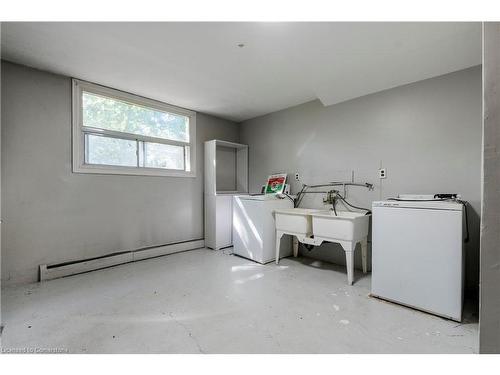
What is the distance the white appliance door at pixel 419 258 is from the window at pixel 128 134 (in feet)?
9.42

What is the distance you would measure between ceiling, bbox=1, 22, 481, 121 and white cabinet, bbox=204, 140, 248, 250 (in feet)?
3.99

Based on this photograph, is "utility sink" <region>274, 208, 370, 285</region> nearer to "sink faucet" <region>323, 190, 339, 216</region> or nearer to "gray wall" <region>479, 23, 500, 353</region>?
"sink faucet" <region>323, 190, 339, 216</region>

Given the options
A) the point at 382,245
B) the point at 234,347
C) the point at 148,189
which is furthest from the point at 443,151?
the point at 148,189

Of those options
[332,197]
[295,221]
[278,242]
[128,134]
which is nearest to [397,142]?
[332,197]

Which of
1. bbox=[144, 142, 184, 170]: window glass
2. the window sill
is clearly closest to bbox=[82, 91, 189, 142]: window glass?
bbox=[144, 142, 184, 170]: window glass

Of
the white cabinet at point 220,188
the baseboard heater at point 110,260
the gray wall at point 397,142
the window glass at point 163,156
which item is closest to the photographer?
the gray wall at point 397,142

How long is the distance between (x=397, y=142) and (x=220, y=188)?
8.93 ft

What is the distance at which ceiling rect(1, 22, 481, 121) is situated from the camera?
1778mm

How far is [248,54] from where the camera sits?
7.02 feet

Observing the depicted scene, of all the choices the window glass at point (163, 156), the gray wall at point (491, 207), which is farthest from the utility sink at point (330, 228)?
the window glass at point (163, 156)

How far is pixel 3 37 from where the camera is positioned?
6.31 feet

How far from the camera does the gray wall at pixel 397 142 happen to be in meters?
2.20

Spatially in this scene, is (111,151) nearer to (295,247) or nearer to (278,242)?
(278,242)

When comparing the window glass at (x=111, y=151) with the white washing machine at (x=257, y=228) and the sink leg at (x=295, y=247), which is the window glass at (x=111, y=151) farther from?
the sink leg at (x=295, y=247)
